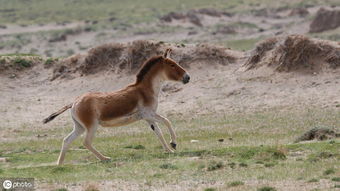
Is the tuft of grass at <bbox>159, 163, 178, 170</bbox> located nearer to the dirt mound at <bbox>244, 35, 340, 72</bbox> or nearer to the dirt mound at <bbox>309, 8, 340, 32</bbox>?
the dirt mound at <bbox>244, 35, 340, 72</bbox>

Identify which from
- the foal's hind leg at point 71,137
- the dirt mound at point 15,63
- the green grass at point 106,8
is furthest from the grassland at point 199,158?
the green grass at point 106,8

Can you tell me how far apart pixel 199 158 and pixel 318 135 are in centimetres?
375

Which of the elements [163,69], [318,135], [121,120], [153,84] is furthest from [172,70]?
[318,135]

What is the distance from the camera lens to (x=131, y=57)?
3027cm

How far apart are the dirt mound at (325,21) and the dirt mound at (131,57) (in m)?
27.9

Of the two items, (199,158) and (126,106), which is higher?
(126,106)

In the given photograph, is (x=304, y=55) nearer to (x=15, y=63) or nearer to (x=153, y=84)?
(x=153, y=84)

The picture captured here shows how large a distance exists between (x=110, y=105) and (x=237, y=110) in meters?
9.35

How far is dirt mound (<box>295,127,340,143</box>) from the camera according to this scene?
1661cm

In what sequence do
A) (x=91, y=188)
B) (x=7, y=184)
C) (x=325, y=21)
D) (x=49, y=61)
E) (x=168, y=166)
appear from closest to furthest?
(x=91, y=188), (x=7, y=184), (x=168, y=166), (x=49, y=61), (x=325, y=21)

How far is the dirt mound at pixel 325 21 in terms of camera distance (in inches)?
2219

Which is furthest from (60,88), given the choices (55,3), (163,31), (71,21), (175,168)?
(55,3)

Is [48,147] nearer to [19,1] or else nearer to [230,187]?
[230,187]

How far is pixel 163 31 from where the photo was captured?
2616 inches
